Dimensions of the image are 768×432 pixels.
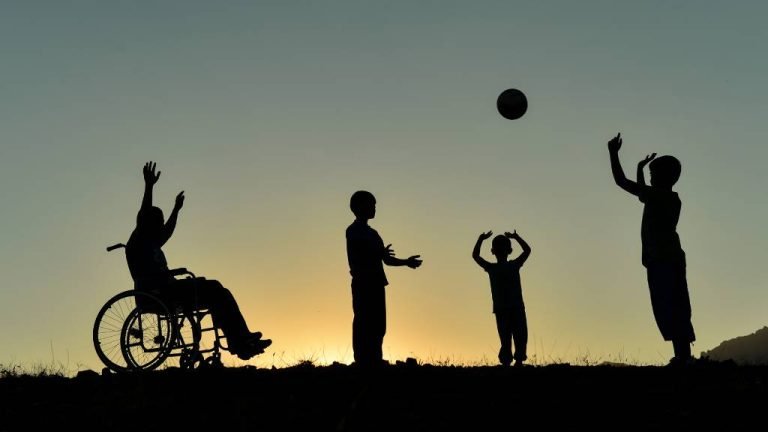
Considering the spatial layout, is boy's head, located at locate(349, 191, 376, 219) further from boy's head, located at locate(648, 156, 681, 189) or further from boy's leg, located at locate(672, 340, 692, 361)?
boy's leg, located at locate(672, 340, 692, 361)

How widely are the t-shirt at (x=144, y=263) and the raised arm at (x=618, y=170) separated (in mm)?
5056

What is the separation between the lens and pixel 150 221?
37.2 feet

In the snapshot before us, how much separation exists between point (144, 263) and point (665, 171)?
229 inches

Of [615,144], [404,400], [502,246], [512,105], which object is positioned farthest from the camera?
[512,105]

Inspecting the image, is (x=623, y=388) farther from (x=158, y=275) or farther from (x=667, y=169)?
(x=158, y=275)

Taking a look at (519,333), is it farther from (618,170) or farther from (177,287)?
(177,287)

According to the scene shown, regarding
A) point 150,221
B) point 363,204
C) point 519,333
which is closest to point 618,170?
point 363,204

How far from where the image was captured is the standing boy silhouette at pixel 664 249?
412 inches

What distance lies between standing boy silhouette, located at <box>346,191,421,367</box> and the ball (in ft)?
15.8

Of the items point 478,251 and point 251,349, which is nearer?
point 251,349

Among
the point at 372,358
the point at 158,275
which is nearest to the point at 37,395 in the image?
the point at 158,275

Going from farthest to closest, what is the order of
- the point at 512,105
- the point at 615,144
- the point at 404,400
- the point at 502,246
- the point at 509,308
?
the point at 512,105 < the point at 502,246 < the point at 509,308 < the point at 615,144 < the point at 404,400

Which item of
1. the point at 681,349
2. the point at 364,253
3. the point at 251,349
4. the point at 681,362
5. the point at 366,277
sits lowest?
the point at 681,362

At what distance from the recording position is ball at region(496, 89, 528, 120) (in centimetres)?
1474
